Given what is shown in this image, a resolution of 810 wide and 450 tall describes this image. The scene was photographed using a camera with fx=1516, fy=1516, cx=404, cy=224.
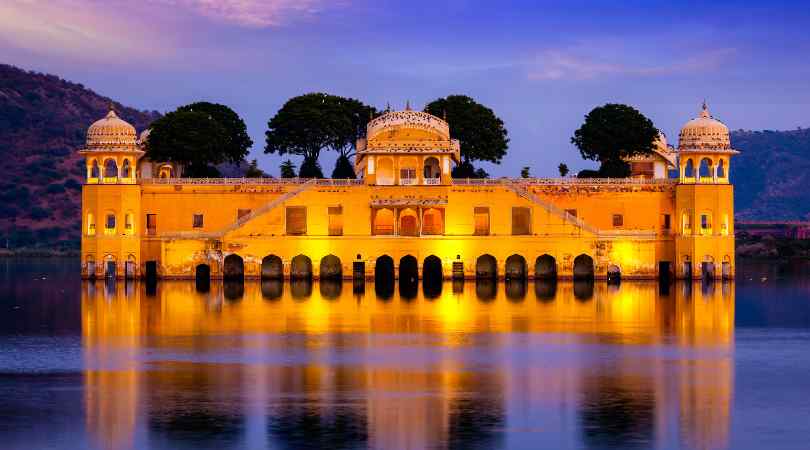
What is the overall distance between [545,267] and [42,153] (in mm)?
69837

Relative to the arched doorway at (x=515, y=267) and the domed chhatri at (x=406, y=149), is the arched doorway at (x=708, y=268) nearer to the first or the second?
the arched doorway at (x=515, y=267)

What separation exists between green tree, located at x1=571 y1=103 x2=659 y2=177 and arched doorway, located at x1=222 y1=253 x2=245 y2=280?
18318mm

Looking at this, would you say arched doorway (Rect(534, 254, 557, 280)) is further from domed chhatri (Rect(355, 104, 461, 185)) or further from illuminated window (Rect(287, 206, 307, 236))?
illuminated window (Rect(287, 206, 307, 236))

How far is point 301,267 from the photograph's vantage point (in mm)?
71062

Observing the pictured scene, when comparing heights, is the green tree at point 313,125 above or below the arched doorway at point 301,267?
above

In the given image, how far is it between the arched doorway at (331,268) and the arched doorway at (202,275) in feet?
17.1

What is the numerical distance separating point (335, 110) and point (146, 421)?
170ft

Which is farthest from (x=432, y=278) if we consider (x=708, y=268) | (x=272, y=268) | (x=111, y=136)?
(x=111, y=136)

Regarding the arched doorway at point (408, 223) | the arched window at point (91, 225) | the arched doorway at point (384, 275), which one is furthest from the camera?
the arched doorway at point (408, 223)

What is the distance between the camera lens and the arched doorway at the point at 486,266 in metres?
70.1

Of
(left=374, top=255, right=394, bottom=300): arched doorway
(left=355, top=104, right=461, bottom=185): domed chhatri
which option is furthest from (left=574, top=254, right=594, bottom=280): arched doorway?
(left=374, top=255, right=394, bottom=300): arched doorway

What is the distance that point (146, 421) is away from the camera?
27.2 m

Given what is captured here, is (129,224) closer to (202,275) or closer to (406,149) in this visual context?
(202,275)

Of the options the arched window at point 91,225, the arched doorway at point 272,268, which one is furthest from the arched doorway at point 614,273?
the arched window at point 91,225
